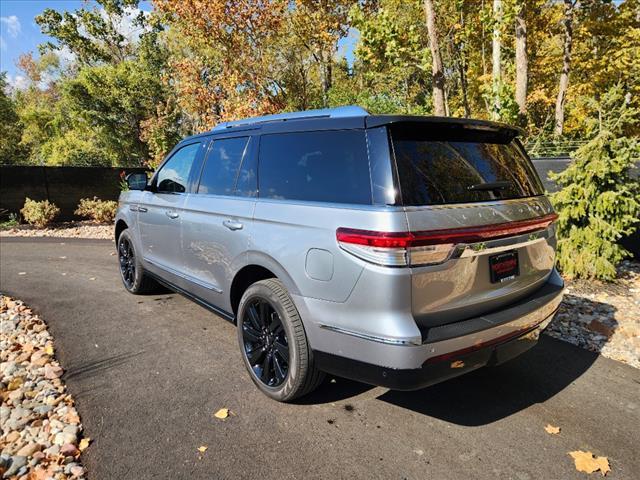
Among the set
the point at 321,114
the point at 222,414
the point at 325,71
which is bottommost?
the point at 222,414

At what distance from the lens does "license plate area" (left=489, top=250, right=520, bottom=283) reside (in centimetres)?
241

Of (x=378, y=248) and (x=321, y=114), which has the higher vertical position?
(x=321, y=114)

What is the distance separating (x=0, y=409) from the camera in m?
2.91

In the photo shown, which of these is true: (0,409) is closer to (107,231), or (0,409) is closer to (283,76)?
(107,231)

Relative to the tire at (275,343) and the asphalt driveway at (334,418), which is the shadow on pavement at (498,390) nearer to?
the asphalt driveway at (334,418)

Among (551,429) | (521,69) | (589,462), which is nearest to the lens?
(589,462)

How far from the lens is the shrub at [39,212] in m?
10.8

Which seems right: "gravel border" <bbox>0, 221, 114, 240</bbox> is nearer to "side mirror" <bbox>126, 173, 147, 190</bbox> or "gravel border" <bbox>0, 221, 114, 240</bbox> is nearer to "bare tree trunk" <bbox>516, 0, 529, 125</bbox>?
"side mirror" <bbox>126, 173, 147, 190</bbox>

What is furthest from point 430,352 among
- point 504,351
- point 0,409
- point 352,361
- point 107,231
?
point 107,231

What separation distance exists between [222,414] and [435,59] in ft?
24.6

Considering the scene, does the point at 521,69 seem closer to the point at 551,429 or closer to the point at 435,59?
the point at 435,59

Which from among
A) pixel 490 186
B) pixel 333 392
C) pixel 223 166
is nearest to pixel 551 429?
pixel 333 392

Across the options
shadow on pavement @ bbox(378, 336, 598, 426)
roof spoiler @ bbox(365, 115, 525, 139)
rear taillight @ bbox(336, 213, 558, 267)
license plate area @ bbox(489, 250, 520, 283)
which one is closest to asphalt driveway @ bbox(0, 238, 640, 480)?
shadow on pavement @ bbox(378, 336, 598, 426)

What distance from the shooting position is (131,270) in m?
5.28
